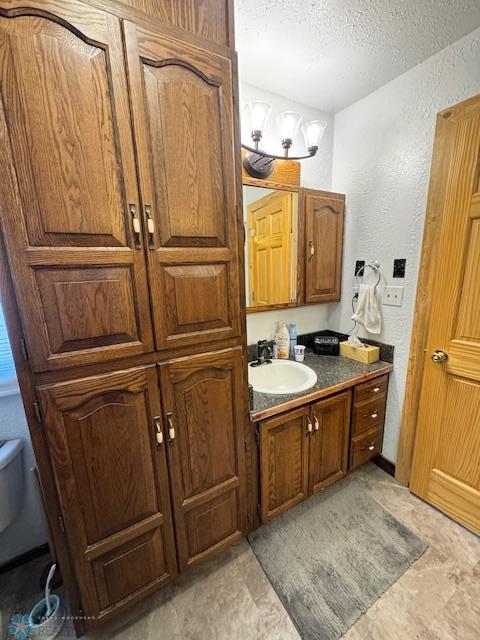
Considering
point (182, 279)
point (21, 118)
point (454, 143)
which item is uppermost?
point (454, 143)

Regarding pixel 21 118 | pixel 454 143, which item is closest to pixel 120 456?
pixel 21 118

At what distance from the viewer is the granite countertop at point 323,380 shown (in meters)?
1.21

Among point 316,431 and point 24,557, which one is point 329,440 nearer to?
point 316,431

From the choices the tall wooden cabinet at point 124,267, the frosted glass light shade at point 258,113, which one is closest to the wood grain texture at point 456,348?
the frosted glass light shade at point 258,113

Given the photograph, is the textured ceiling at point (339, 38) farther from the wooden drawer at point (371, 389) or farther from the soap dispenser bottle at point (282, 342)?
the wooden drawer at point (371, 389)

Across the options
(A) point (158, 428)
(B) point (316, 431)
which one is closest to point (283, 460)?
(B) point (316, 431)

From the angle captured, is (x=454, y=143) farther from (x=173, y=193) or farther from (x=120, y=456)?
(x=120, y=456)

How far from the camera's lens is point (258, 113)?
52.0 inches

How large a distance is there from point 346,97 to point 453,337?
1541 mm

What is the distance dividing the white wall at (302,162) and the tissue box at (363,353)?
323 millimetres

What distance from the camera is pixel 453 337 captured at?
4.42ft

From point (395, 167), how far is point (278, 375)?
4.61 ft

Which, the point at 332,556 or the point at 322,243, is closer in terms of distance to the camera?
the point at 332,556

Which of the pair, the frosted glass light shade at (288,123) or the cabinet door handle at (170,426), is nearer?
the cabinet door handle at (170,426)
